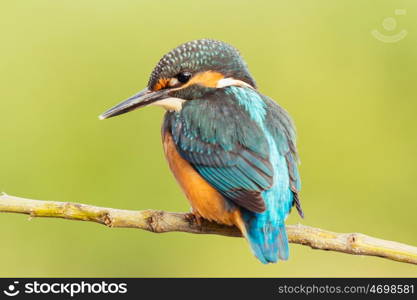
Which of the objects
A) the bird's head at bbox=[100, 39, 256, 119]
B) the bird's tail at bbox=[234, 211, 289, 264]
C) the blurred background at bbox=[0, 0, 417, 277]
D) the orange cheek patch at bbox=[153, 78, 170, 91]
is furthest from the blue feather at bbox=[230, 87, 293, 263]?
the blurred background at bbox=[0, 0, 417, 277]

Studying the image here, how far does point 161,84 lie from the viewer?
11.0 ft

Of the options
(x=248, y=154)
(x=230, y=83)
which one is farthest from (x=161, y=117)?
(x=248, y=154)

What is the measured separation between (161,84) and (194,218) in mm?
535

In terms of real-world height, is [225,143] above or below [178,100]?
below

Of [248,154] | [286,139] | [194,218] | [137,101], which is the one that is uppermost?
[137,101]

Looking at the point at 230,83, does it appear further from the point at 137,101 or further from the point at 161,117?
the point at 161,117

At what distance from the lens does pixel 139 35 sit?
5484mm

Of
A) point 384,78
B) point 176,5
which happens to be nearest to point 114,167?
→ point 176,5

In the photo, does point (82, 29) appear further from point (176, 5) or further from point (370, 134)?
point (370, 134)

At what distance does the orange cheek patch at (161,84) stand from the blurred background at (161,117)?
56.4 inches

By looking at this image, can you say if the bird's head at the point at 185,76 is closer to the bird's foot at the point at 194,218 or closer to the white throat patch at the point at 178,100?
the white throat patch at the point at 178,100

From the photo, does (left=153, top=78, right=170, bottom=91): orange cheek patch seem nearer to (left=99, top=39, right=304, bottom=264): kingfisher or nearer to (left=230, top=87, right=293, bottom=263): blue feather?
(left=99, top=39, right=304, bottom=264): kingfisher

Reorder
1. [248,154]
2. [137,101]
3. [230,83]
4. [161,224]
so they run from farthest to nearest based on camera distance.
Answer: [230,83], [137,101], [248,154], [161,224]

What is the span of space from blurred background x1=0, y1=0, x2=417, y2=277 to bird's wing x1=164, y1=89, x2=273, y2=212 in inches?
53.8
